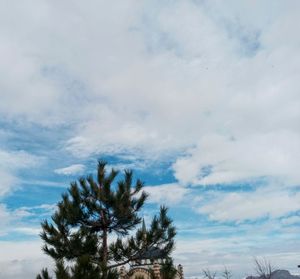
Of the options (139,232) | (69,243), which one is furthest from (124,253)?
(69,243)

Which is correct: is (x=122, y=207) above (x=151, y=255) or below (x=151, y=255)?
above

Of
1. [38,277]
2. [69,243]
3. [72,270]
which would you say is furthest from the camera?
[69,243]

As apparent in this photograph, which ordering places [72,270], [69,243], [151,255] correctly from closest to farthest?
1. [72,270]
2. [69,243]
3. [151,255]

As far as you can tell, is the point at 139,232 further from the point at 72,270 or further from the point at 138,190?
the point at 72,270

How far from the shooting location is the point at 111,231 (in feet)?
81.9

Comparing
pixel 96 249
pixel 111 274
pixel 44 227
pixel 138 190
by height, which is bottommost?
pixel 111 274

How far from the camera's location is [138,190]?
83.2 feet

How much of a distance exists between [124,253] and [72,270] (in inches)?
345

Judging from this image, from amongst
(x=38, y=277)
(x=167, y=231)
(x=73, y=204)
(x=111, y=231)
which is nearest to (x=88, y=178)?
(x=73, y=204)

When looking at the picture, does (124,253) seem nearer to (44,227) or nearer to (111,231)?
(111,231)

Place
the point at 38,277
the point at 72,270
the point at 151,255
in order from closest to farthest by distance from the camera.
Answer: the point at 72,270
the point at 38,277
the point at 151,255

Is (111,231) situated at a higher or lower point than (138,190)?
lower

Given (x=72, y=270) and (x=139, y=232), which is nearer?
(x=72, y=270)

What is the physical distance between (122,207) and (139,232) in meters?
1.69
